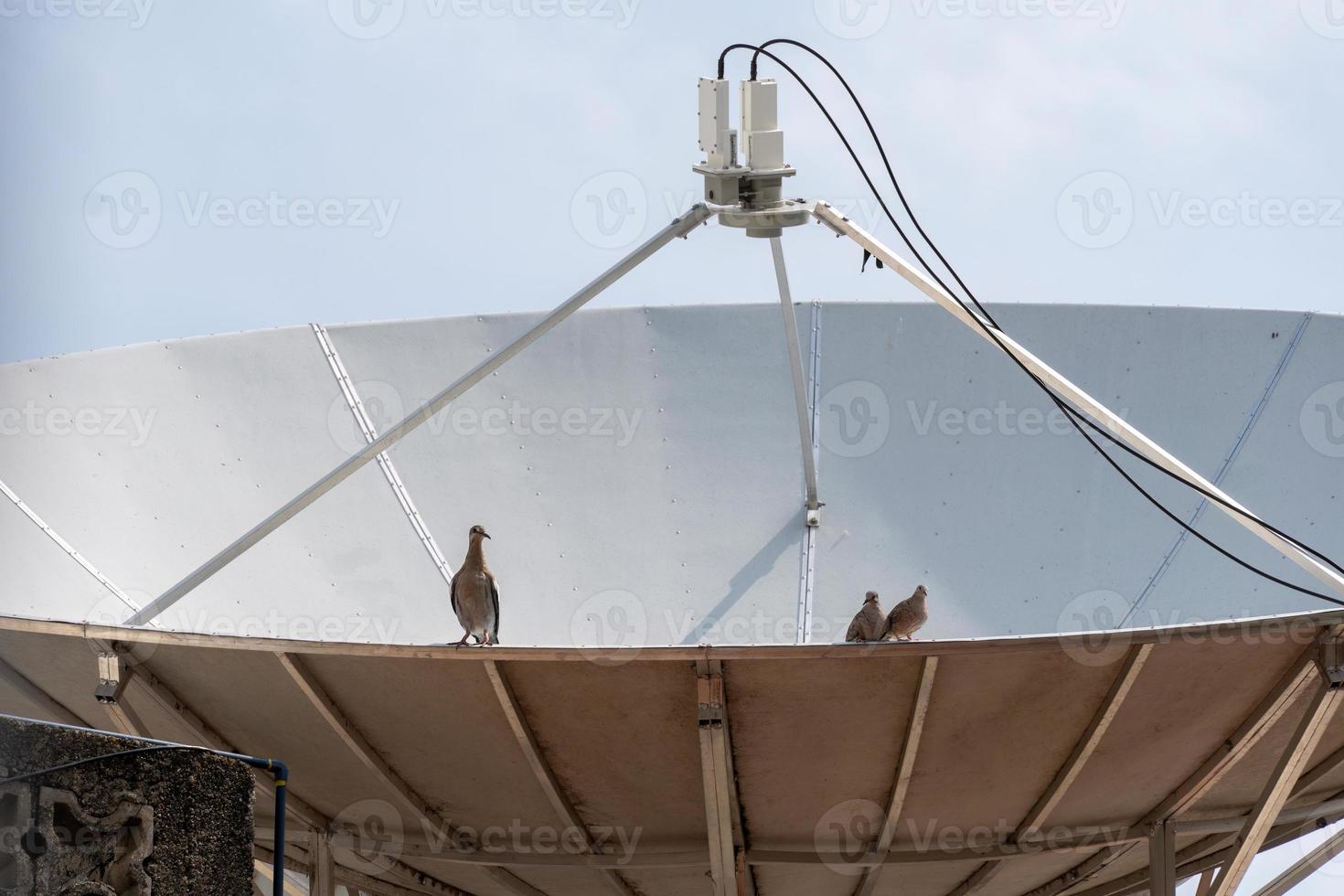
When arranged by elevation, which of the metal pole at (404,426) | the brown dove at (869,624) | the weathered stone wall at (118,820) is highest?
the metal pole at (404,426)

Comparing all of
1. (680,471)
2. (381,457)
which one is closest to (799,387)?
(680,471)

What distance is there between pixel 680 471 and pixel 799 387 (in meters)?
1.75

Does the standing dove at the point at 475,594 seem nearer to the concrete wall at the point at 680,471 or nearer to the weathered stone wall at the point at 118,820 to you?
the concrete wall at the point at 680,471

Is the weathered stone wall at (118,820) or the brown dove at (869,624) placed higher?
the brown dove at (869,624)

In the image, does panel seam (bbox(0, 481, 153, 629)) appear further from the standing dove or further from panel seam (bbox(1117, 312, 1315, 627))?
panel seam (bbox(1117, 312, 1315, 627))

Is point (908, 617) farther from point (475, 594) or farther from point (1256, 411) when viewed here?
point (1256, 411)

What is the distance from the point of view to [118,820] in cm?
976

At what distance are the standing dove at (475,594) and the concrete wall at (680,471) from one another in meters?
3.03

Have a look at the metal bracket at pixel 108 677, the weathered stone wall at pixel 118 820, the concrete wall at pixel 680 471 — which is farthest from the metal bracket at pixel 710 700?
the concrete wall at pixel 680 471

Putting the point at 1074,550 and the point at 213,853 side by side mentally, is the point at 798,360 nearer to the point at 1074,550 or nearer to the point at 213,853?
the point at 1074,550

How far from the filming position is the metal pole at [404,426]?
15.1 metres

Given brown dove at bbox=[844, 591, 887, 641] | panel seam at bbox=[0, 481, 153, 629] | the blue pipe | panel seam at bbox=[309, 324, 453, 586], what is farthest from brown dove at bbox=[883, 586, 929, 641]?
panel seam at bbox=[0, 481, 153, 629]

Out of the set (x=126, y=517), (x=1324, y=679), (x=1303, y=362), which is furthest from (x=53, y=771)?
(x=1303, y=362)

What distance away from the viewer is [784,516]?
20.3 meters
